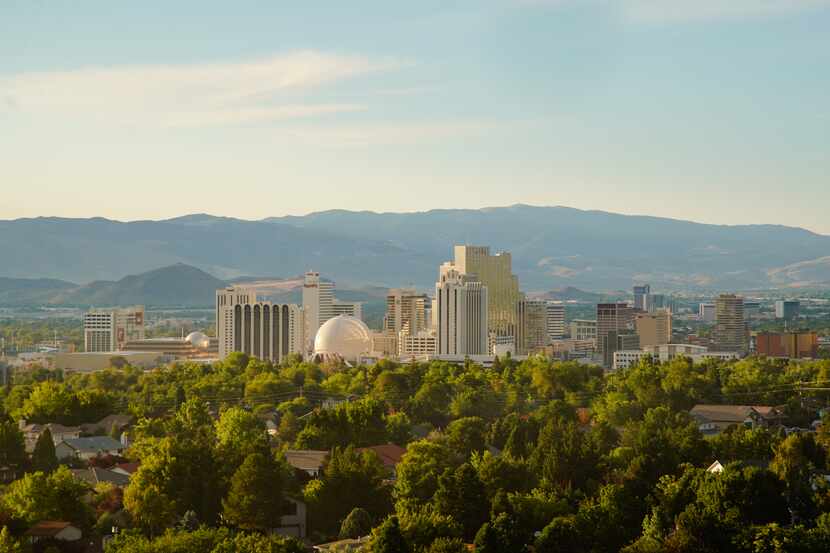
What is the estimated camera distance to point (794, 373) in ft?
212

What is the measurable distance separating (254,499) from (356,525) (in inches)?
90.7

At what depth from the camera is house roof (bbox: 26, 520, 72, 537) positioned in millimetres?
28703

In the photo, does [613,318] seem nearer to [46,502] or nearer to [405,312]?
[405,312]

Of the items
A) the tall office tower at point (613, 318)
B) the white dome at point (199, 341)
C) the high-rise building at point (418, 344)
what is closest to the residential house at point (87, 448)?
the high-rise building at point (418, 344)

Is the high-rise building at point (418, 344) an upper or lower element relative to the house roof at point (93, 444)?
upper

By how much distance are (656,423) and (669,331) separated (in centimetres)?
9274

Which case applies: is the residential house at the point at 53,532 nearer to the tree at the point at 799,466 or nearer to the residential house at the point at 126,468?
the residential house at the point at 126,468

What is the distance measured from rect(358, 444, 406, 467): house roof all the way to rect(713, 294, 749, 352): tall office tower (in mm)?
82301

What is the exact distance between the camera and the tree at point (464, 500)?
98.6 feet

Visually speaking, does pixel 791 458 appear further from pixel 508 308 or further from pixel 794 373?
pixel 508 308

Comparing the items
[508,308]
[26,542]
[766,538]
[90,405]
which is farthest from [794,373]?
[508,308]

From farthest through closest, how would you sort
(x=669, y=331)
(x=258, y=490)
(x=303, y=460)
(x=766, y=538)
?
(x=669, y=331) < (x=303, y=460) < (x=258, y=490) < (x=766, y=538)

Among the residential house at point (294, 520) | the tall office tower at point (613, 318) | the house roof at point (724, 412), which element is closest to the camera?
the residential house at point (294, 520)

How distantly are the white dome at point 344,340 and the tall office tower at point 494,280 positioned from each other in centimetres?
3112
